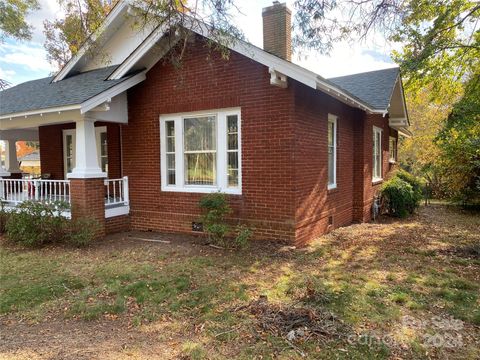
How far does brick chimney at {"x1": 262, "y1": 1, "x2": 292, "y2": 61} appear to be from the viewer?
356 inches

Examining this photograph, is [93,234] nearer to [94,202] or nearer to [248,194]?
[94,202]

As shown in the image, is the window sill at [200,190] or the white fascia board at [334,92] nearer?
the white fascia board at [334,92]

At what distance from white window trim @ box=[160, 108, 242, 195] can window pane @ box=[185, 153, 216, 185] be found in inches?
4.3

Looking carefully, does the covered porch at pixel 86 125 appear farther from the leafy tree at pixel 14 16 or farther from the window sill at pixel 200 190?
the leafy tree at pixel 14 16

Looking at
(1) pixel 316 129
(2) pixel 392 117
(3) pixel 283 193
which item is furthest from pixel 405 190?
(3) pixel 283 193

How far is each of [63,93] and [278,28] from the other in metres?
5.78

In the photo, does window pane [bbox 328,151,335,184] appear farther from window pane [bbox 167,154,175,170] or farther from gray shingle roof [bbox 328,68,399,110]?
window pane [bbox 167,154,175,170]

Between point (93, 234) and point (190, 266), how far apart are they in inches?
118

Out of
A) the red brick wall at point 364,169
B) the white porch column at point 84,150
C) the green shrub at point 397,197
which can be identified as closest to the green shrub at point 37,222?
the white porch column at point 84,150

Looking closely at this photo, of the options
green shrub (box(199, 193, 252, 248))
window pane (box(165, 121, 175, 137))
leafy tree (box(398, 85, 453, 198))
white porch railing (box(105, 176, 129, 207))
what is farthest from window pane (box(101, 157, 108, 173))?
leafy tree (box(398, 85, 453, 198))

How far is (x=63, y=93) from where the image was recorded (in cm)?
913

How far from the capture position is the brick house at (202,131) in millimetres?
7480

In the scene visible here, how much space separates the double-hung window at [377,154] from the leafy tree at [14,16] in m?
12.7

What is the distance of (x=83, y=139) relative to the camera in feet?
26.9
